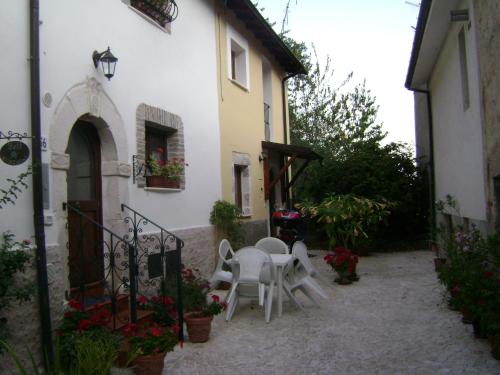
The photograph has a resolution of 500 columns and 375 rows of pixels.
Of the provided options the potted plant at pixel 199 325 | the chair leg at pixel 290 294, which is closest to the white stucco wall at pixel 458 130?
the chair leg at pixel 290 294

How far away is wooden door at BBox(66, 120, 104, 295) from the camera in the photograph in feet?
17.5

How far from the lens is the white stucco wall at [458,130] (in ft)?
20.2

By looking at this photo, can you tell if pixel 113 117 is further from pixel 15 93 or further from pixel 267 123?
pixel 267 123

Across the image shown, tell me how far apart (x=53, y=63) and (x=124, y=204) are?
1845 mm

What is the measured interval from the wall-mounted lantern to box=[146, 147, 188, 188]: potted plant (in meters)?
1.50

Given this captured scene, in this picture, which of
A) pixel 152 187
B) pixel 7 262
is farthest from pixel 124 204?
pixel 7 262

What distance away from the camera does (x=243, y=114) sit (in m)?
10.4

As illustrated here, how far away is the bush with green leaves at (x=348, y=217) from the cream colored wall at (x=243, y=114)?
1.54m

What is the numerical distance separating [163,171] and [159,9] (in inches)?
90.3

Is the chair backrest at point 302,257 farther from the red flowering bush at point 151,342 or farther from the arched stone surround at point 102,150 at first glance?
the red flowering bush at point 151,342

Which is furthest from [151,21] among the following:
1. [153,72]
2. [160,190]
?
[160,190]

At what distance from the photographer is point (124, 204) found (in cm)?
584

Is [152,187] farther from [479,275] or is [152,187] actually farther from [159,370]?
[479,275]

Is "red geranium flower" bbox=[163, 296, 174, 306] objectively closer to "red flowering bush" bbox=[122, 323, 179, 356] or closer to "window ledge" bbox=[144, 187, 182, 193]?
"red flowering bush" bbox=[122, 323, 179, 356]
